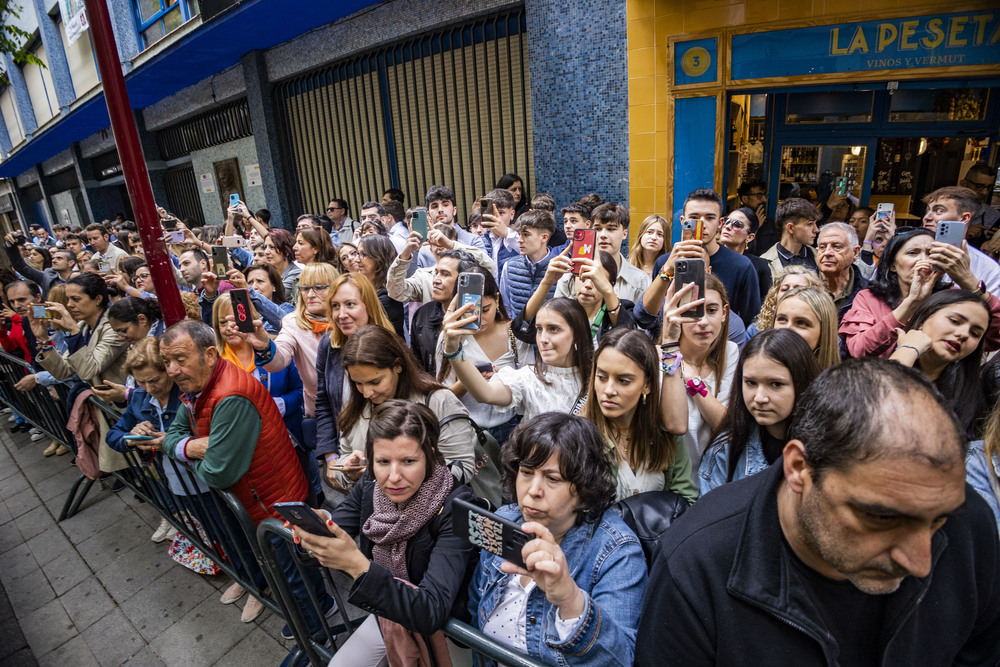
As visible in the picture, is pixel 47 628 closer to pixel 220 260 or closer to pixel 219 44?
pixel 220 260

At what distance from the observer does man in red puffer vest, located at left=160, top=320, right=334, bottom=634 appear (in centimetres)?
261

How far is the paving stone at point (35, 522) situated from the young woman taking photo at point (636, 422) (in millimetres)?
4814

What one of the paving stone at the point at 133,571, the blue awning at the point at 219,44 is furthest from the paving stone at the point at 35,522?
the blue awning at the point at 219,44

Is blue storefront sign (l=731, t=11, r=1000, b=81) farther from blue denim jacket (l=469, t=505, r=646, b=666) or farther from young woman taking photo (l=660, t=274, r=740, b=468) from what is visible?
blue denim jacket (l=469, t=505, r=646, b=666)

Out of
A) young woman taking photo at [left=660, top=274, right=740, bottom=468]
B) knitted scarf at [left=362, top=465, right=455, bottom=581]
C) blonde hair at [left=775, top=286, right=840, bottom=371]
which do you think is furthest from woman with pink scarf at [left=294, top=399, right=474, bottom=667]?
blonde hair at [left=775, top=286, right=840, bottom=371]

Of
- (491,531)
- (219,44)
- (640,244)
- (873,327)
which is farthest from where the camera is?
(219,44)

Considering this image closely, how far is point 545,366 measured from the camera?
2.84 metres

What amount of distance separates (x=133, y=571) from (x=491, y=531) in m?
3.66

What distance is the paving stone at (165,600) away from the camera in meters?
3.24

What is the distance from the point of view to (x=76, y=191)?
66.4ft

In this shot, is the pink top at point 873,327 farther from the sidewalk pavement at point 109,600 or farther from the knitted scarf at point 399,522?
the sidewalk pavement at point 109,600

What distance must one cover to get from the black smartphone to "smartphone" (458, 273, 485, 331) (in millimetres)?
1359

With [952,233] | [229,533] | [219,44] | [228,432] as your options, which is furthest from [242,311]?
[219,44]

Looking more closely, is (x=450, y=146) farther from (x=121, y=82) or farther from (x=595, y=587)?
(x=595, y=587)
